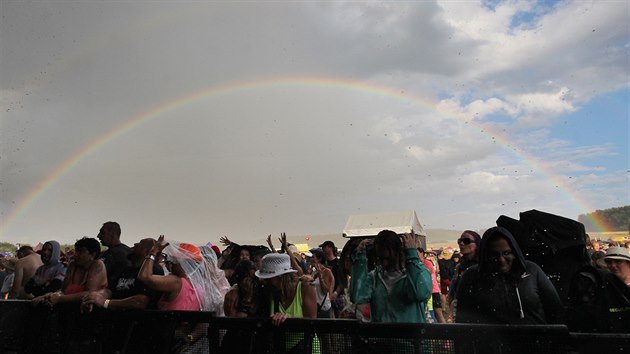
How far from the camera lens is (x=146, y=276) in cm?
374

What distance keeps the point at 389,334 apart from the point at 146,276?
82.3 inches

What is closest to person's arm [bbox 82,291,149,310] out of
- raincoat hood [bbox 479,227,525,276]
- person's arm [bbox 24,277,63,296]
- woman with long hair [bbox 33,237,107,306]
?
woman with long hair [bbox 33,237,107,306]

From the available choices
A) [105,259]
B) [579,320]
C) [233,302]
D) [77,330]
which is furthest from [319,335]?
[105,259]

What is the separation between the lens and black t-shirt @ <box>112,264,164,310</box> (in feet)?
12.8

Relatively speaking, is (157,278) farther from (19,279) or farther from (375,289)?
(19,279)

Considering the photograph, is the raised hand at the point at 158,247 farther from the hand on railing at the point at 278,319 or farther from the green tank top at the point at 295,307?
the hand on railing at the point at 278,319

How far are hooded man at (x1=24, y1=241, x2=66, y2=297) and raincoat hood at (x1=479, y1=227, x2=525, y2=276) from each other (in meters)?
5.77

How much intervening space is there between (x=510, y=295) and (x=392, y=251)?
3.11 feet

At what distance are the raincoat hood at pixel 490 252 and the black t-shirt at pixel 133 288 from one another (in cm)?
264

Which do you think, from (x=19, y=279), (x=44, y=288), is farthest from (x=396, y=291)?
(x=19, y=279)

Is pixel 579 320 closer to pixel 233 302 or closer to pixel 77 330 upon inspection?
pixel 233 302

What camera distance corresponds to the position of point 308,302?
3826 millimetres

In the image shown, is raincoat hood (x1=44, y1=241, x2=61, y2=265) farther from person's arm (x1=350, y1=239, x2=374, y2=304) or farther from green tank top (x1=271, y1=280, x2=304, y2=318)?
person's arm (x1=350, y1=239, x2=374, y2=304)

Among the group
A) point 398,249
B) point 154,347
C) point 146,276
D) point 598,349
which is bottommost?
point 154,347
